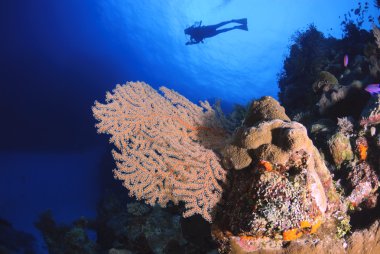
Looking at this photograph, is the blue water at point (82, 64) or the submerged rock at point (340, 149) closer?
the submerged rock at point (340, 149)

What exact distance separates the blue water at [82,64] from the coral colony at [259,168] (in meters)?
9.92

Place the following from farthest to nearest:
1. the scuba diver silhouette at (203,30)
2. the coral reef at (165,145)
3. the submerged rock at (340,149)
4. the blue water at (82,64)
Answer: the blue water at (82,64), the scuba diver silhouette at (203,30), the submerged rock at (340,149), the coral reef at (165,145)

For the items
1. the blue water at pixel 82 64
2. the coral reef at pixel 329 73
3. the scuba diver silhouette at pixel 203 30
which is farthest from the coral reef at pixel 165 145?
the scuba diver silhouette at pixel 203 30

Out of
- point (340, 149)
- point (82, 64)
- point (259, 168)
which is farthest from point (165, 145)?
point (82, 64)

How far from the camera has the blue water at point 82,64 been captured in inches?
817

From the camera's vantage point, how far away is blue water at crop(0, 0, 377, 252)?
20.8 metres

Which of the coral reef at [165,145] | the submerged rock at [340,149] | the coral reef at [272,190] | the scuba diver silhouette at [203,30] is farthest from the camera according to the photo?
the scuba diver silhouette at [203,30]

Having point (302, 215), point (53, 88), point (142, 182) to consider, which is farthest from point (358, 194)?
point (53, 88)

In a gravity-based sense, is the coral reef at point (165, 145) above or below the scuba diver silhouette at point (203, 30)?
below

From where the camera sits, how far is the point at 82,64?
2480 cm

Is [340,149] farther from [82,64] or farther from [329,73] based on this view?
[82,64]

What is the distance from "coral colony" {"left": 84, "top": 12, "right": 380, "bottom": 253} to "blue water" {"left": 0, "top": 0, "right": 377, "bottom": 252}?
9920 millimetres

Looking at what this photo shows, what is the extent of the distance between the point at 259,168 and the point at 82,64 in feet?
83.9

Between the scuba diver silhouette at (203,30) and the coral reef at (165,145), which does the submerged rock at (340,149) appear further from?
the scuba diver silhouette at (203,30)
